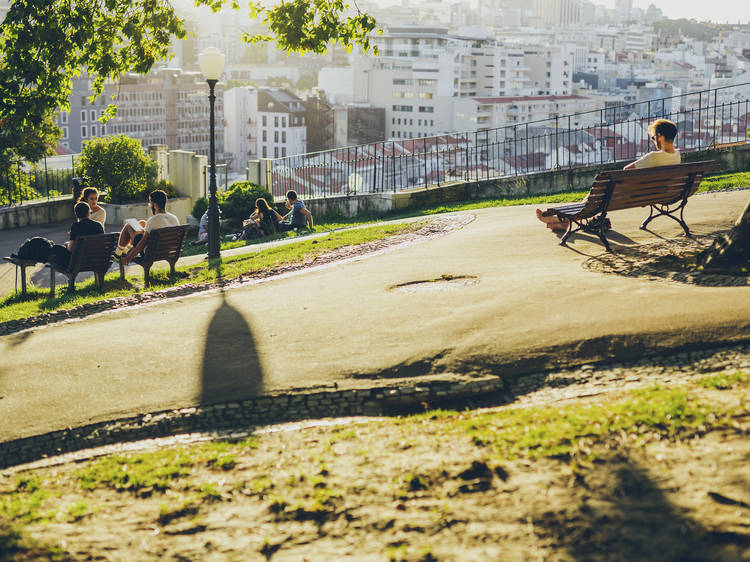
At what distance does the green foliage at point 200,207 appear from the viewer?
2077cm

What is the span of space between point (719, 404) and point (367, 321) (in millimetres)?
3253

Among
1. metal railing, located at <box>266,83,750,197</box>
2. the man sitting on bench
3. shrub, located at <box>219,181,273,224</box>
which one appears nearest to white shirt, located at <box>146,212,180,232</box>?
the man sitting on bench

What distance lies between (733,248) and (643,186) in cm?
210

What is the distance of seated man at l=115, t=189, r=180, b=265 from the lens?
11.4 metres

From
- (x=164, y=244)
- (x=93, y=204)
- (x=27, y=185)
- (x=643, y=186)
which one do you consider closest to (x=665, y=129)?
(x=643, y=186)

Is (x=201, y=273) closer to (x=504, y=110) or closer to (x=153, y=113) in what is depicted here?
(x=504, y=110)

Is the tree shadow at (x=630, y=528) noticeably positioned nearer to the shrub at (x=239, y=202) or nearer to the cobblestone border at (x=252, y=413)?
the cobblestone border at (x=252, y=413)

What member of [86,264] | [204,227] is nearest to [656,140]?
[86,264]

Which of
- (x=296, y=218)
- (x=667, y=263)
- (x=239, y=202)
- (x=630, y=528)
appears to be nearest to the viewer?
(x=630, y=528)

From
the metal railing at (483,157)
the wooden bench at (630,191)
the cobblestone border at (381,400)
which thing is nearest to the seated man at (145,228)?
the wooden bench at (630,191)

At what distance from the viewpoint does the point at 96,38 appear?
10852 mm

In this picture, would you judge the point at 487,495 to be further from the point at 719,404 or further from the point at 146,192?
the point at 146,192

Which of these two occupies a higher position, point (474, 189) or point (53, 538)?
point (474, 189)

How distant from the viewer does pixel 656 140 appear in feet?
33.8
